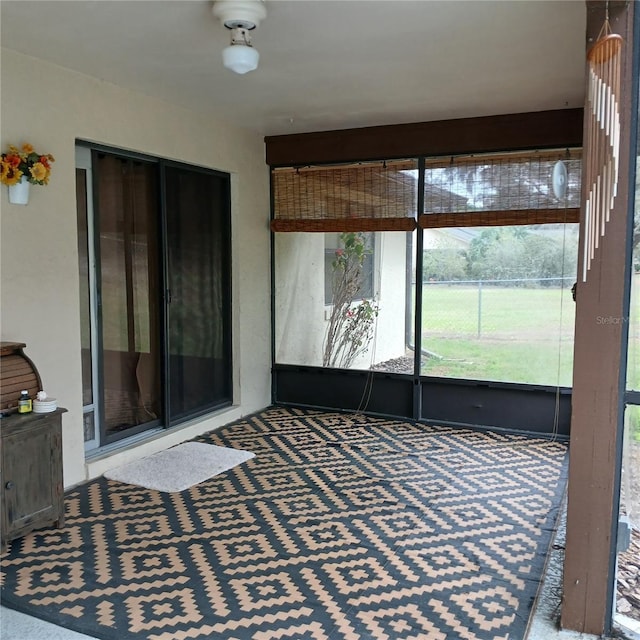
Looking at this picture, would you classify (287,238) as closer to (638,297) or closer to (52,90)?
(52,90)

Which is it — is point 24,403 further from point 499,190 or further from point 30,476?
point 499,190

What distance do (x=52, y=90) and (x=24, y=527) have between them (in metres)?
2.30

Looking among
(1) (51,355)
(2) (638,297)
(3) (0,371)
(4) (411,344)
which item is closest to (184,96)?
(1) (51,355)

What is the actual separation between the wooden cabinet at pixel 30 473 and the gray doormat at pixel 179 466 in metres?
0.71

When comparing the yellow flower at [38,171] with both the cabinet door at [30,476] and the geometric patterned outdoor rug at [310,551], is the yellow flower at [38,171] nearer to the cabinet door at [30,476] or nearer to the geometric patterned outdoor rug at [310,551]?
the cabinet door at [30,476]

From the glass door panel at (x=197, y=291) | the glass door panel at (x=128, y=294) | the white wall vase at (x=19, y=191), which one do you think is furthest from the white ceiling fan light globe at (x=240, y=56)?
the glass door panel at (x=197, y=291)

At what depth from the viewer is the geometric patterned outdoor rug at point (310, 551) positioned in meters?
2.22

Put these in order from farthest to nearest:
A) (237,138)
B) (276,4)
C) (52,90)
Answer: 1. (237,138)
2. (52,90)
3. (276,4)

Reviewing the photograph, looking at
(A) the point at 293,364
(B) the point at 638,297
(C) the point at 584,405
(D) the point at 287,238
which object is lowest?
(A) the point at 293,364

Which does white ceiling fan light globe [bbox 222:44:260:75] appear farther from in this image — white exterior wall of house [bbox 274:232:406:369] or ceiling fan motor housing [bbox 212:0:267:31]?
white exterior wall of house [bbox 274:232:406:369]

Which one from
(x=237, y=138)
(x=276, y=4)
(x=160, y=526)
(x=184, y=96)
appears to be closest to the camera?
(x=276, y=4)

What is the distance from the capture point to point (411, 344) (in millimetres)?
4965

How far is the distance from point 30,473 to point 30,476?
0.01 metres

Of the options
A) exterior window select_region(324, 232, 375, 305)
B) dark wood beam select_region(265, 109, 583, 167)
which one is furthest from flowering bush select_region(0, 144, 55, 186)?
exterior window select_region(324, 232, 375, 305)
